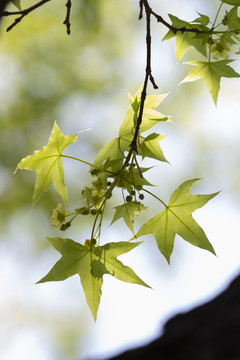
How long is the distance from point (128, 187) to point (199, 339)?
24.5 inches

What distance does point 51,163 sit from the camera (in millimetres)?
906

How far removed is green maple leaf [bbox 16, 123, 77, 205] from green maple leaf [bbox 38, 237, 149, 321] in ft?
0.36

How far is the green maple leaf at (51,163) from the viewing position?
89cm

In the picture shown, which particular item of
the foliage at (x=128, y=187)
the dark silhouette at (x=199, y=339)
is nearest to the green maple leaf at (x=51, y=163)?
the foliage at (x=128, y=187)

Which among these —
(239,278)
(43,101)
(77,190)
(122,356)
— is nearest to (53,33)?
(43,101)

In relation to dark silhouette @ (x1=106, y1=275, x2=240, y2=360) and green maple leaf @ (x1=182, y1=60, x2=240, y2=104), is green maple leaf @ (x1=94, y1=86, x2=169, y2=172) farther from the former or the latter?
dark silhouette @ (x1=106, y1=275, x2=240, y2=360)

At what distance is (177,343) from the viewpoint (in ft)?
4.06

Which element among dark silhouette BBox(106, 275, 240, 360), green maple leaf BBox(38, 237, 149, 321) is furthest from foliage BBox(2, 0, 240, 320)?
dark silhouette BBox(106, 275, 240, 360)

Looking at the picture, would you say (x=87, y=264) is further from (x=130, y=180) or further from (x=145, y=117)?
(x=145, y=117)

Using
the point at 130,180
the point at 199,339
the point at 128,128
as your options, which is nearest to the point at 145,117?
the point at 128,128

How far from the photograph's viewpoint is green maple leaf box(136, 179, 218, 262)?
0.85m

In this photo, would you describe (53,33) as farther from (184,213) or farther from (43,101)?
(184,213)

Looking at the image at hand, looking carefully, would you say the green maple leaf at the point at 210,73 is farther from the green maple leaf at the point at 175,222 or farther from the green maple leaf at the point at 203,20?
the green maple leaf at the point at 175,222

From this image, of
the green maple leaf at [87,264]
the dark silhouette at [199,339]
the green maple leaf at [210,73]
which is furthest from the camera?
the dark silhouette at [199,339]
